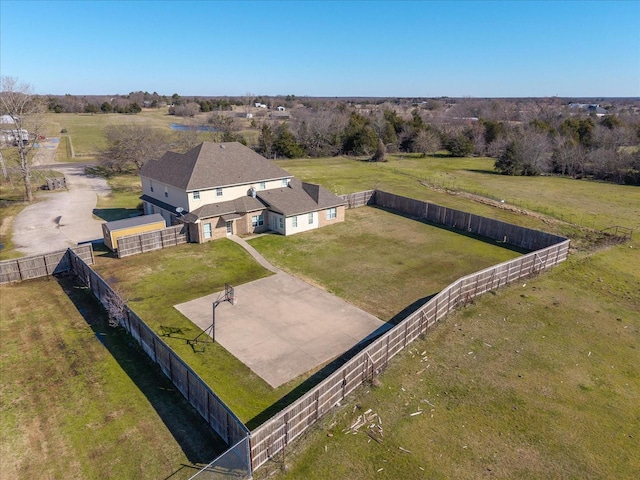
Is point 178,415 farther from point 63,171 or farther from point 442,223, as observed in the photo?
point 63,171

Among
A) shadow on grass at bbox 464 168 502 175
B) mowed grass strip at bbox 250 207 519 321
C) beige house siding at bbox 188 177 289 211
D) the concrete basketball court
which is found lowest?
the concrete basketball court

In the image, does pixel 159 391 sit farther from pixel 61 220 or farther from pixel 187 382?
pixel 61 220

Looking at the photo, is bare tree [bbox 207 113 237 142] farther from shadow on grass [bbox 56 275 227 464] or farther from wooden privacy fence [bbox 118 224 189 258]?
shadow on grass [bbox 56 275 227 464]

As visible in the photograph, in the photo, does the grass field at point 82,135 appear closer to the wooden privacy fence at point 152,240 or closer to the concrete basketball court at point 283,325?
the wooden privacy fence at point 152,240

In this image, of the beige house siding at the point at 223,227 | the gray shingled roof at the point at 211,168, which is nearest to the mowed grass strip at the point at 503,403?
the beige house siding at the point at 223,227

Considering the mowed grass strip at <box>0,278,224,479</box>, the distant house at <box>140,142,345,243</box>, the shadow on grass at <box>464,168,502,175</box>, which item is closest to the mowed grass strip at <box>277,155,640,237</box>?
the shadow on grass at <box>464,168,502,175</box>

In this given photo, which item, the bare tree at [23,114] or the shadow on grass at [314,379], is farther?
the bare tree at [23,114]

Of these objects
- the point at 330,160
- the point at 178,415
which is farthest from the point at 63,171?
the point at 178,415
